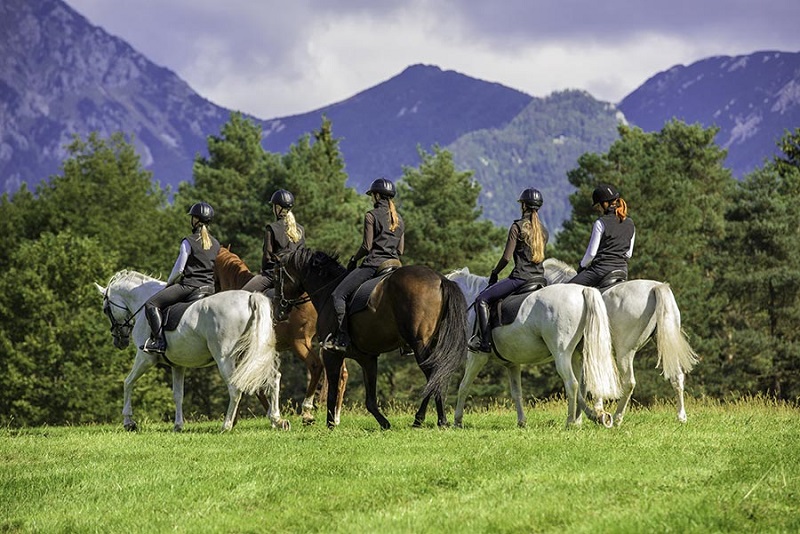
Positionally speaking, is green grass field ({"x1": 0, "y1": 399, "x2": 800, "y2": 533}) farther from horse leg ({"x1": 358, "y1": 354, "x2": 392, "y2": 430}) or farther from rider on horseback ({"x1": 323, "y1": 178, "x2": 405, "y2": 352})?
rider on horseback ({"x1": 323, "y1": 178, "x2": 405, "y2": 352})

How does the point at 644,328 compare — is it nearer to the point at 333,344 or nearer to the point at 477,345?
the point at 477,345

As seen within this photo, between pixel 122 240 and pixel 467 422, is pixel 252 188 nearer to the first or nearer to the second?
pixel 122 240

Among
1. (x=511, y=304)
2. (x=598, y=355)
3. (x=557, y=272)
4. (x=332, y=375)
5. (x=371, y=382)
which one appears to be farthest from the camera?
(x=557, y=272)

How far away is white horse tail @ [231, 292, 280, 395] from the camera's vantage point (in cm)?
1411

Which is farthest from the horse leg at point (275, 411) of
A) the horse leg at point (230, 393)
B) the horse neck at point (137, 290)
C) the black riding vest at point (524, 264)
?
the black riding vest at point (524, 264)

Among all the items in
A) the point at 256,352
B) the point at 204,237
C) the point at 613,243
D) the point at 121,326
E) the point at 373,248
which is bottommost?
the point at 256,352

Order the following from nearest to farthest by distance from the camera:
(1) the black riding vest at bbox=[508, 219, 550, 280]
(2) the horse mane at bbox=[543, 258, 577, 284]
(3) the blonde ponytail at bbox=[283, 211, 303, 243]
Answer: (1) the black riding vest at bbox=[508, 219, 550, 280], (2) the horse mane at bbox=[543, 258, 577, 284], (3) the blonde ponytail at bbox=[283, 211, 303, 243]

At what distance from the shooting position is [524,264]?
547 inches

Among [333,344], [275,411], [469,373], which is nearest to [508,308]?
[469,373]

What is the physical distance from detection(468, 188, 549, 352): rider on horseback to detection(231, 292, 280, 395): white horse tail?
9.65 ft

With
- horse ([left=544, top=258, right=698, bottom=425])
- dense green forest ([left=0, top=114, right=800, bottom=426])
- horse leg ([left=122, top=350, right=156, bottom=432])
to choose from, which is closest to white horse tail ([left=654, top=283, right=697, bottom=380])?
horse ([left=544, top=258, right=698, bottom=425])

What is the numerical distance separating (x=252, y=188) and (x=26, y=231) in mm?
12193

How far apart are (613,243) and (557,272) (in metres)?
1.13

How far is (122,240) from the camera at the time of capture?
50969mm
